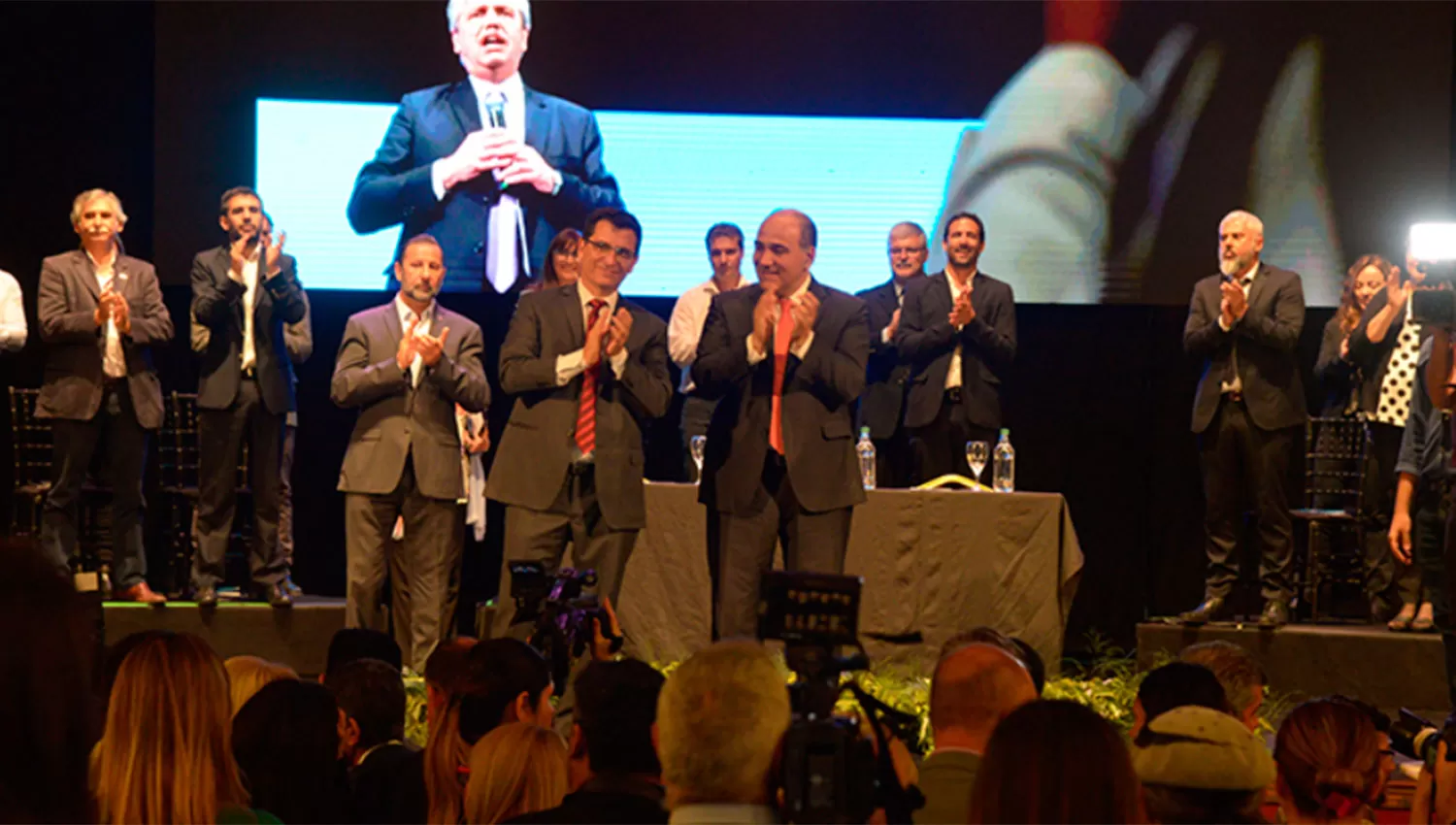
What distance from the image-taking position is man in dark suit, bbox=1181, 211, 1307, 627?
624 centimetres

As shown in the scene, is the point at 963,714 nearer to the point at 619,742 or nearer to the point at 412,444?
the point at 619,742

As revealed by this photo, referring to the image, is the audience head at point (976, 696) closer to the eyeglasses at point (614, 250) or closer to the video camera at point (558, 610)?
the video camera at point (558, 610)

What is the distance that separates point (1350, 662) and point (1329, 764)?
13.3ft

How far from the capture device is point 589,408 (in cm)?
488

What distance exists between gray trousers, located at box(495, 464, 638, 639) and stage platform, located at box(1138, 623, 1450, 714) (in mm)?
2506

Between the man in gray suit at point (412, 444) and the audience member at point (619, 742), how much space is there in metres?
3.30

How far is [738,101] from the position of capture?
7898 mm

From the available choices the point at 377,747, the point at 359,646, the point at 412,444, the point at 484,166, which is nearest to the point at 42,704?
the point at 377,747

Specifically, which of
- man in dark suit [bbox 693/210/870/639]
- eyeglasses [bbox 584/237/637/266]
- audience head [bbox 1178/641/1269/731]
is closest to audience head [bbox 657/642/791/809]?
audience head [bbox 1178/641/1269/731]

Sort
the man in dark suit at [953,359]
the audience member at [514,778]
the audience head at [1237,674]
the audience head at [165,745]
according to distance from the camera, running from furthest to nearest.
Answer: the man in dark suit at [953,359] < the audience head at [1237,674] < the audience member at [514,778] < the audience head at [165,745]

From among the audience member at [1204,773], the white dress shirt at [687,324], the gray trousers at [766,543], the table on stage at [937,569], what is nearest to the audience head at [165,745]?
the audience member at [1204,773]

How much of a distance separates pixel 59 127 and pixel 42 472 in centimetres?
200

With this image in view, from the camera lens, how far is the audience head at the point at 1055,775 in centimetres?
172

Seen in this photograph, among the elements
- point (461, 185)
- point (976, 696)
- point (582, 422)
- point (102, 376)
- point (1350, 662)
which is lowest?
point (1350, 662)
